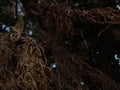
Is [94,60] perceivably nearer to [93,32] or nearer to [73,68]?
[93,32]

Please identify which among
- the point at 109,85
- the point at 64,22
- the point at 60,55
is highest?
the point at 64,22

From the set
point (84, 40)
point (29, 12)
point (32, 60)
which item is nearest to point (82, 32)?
point (84, 40)

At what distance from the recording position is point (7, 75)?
4.63 metres

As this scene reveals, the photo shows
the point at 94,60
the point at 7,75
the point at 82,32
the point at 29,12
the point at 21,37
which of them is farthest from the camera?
the point at 94,60

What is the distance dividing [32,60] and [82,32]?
1.47 metres

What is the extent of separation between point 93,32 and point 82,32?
6.0 inches

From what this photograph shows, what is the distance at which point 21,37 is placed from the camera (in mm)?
5043

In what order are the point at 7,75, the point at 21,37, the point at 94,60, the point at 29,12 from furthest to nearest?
the point at 94,60 < the point at 29,12 < the point at 21,37 < the point at 7,75

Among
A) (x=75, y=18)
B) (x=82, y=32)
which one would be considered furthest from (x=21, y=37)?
(x=82, y=32)

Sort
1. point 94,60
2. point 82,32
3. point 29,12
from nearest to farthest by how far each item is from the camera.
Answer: point 29,12
point 82,32
point 94,60

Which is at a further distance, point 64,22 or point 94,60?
point 94,60

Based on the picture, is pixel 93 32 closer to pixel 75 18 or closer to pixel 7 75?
pixel 75 18

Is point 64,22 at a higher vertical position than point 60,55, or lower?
higher

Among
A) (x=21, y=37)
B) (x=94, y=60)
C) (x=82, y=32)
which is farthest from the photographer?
(x=94, y=60)
